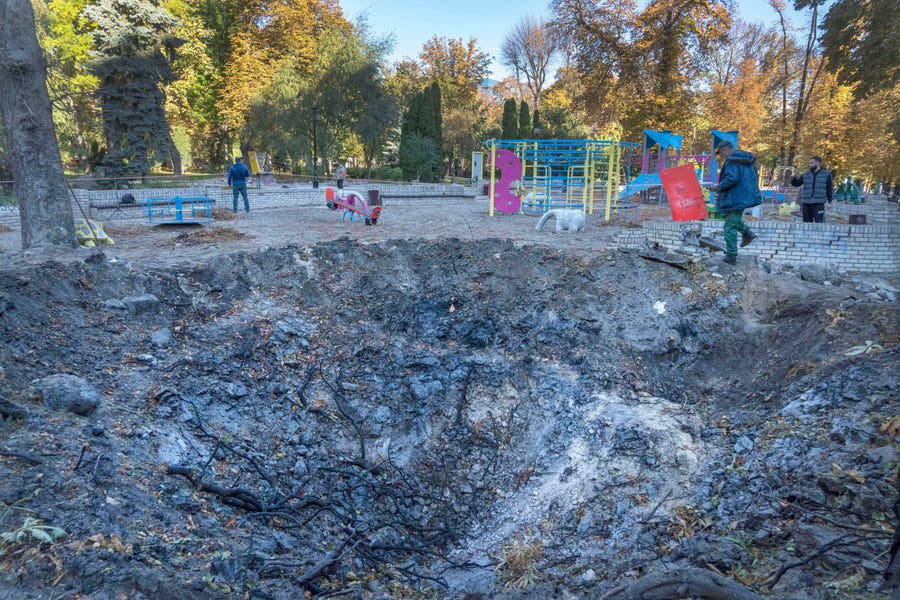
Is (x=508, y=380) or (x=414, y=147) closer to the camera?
(x=508, y=380)

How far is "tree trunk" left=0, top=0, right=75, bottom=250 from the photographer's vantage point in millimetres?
7758

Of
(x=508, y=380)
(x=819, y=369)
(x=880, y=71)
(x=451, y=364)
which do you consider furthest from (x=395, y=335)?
(x=880, y=71)

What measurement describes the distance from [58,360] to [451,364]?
3998mm

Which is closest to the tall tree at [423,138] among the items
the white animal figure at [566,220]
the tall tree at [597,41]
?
the tall tree at [597,41]

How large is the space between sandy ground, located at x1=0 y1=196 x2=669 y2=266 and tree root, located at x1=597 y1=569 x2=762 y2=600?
6.70m

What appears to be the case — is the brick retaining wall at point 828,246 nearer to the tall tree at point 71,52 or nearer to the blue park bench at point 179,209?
the blue park bench at point 179,209

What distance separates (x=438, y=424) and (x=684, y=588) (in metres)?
3.61

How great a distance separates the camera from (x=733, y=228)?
7793 mm

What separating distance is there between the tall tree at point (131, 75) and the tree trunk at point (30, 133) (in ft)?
44.6

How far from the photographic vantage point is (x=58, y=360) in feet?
16.7

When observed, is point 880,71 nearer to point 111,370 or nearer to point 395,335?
point 395,335

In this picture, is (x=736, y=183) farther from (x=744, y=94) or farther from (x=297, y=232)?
(x=744, y=94)

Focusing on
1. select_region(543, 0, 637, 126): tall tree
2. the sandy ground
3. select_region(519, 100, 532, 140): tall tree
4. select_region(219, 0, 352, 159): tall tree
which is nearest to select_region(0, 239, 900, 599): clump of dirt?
the sandy ground

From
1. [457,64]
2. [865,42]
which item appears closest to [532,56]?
[457,64]
